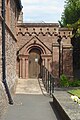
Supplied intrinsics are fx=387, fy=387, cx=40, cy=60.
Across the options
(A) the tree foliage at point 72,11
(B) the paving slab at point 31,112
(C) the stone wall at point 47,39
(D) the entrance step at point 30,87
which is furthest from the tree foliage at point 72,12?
(B) the paving slab at point 31,112

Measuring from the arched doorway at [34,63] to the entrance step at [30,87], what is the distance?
2.23m

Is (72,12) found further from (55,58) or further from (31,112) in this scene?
(31,112)

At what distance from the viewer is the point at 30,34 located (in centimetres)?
3175

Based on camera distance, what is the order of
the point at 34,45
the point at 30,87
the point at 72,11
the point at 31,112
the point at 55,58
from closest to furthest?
the point at 31,112 < the point at 30,87 < the point at 34,45 < the point at 55,58 < the point at 72,11

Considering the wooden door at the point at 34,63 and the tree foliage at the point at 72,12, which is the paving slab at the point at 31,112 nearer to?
the wooden door at the point at 34,63

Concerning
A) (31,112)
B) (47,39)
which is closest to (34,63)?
(47,39)

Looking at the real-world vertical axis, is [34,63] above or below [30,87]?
above

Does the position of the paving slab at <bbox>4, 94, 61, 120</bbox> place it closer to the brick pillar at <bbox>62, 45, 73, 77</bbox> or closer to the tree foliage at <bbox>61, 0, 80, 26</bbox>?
the brick pillar at <bbox>62, 45, 73, 77</bbox>

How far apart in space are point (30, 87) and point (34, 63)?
6.29 metres

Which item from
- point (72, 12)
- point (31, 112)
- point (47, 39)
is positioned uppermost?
point (72, 12)

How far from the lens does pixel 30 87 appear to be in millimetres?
25938

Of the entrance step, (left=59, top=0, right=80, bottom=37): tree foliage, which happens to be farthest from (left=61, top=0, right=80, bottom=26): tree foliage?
the entrance step

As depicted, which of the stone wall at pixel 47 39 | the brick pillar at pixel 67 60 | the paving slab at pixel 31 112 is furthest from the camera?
the brick pillar at pixel 67 60

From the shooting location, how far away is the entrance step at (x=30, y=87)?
79.0 feet
